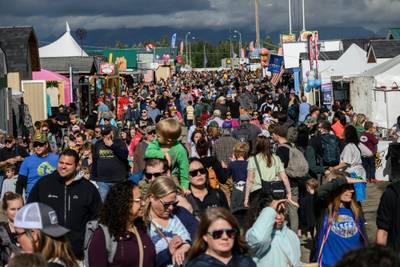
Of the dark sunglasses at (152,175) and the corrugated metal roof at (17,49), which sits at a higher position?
the corrugated metal roof at (17,49)

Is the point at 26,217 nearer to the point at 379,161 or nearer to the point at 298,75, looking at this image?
the point at 379,161

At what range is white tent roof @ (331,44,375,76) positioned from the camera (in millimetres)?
31828

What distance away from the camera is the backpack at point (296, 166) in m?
11.3

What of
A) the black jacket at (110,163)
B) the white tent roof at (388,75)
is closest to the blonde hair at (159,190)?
the black jacket at (110,163)

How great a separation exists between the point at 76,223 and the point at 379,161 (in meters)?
12.5

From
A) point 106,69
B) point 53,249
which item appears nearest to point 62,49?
point 106,69

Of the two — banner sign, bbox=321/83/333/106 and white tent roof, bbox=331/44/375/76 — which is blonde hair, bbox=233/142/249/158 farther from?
white tent roof, bbox=331/44/375/76

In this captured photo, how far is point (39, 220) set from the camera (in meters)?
4.88

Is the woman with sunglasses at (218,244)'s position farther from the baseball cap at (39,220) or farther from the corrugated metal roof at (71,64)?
the corrugated metal roof at (71,64)

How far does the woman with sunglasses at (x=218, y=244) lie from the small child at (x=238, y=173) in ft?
16.8

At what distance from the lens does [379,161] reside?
18.5 metres

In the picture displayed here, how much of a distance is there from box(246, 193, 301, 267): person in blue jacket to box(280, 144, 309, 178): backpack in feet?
17.7

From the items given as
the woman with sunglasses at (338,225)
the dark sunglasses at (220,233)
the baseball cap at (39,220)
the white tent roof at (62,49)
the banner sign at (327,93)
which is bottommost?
the woman with sunglasses at (338,225)

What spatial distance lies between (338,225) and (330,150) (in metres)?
6.75
